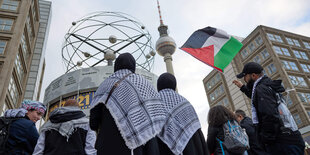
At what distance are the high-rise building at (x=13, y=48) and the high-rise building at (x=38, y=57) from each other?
44.9 ft

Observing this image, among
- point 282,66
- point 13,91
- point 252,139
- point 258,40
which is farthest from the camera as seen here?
point 258,40

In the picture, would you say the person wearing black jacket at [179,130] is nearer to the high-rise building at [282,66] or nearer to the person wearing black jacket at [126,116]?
the person wearing black jacket at [126,116]

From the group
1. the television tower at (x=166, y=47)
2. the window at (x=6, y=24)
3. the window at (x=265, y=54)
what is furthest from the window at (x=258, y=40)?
the window at (x=6, y=24)

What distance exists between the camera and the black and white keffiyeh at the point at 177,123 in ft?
10.1

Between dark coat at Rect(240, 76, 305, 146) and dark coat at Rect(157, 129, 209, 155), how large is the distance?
2.62 feet

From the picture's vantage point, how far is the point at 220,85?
2041 inches

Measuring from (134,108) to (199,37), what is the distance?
608 cm

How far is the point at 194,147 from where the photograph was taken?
3.34 meters

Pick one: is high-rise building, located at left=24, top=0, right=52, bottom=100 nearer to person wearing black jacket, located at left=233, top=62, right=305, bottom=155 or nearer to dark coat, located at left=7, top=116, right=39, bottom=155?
dark coat, located at left=7, top=116, right=39, bottom=155

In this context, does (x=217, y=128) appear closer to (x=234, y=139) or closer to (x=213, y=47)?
(x=234, y=139)

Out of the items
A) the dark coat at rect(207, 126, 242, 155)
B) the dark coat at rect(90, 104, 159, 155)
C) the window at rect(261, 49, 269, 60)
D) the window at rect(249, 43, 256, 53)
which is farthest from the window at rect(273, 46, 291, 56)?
the dark coat at rect(90, 104, 159, 155)

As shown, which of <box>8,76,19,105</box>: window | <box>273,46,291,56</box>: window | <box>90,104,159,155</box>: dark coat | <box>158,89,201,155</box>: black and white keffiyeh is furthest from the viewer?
<box>273,46,291,56</box>: window

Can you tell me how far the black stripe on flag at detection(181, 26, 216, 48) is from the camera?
25.8ft

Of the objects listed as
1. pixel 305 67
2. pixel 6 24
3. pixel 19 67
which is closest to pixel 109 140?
pixel 6 24
